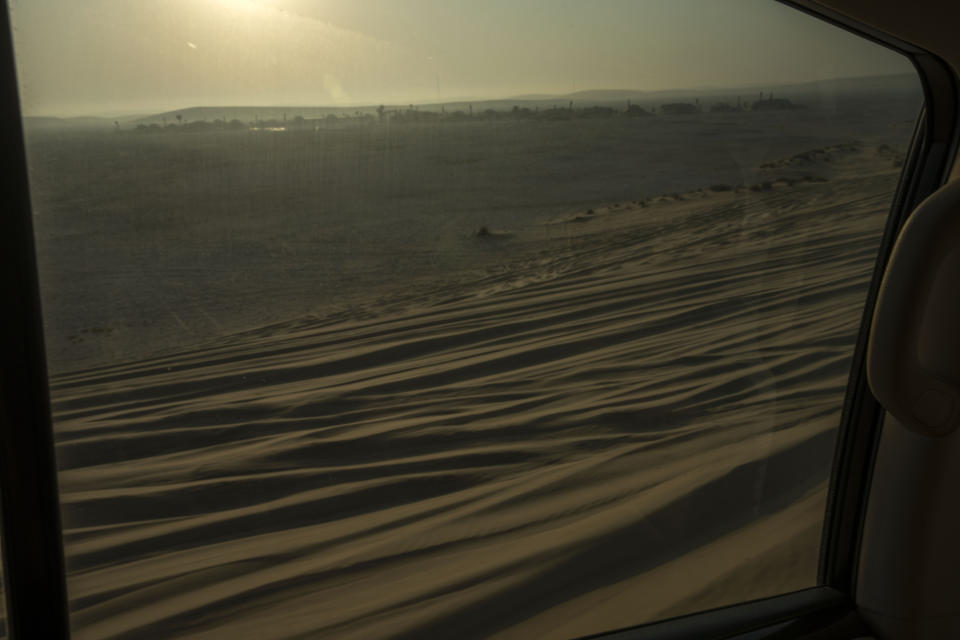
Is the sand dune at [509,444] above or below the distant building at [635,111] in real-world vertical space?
below

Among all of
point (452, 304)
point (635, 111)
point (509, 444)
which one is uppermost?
point (635, 111)

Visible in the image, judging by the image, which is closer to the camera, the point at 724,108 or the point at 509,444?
the point at 509,444

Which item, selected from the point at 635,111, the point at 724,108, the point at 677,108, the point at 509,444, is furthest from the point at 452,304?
the point at 724,108

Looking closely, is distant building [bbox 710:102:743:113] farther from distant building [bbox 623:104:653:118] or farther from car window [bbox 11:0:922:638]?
distant building [bbox 623:104:653:118]

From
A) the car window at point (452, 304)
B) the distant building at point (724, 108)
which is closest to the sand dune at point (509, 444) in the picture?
the car window at point (452, 304)

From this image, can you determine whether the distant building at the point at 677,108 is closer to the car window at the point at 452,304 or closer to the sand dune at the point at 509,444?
the car window at the point at 452,304

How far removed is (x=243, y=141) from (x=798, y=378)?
64.8 inches

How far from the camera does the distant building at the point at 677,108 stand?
1.88m

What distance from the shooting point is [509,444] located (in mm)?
1839

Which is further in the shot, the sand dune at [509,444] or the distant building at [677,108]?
the distant building at [677,108]

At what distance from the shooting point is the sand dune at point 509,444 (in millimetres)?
1481

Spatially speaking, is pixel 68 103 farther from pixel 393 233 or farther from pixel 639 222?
pixel 639 222

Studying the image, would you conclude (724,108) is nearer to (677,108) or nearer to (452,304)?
(677,108)

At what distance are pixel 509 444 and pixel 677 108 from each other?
0.92 m
